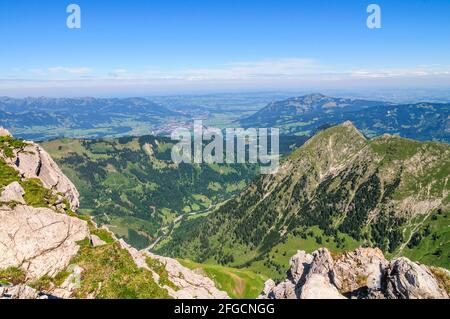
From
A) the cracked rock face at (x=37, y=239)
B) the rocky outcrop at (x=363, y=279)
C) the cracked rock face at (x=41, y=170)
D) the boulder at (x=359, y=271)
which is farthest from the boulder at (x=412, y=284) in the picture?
the cracked rock face at (x=41, y=170)

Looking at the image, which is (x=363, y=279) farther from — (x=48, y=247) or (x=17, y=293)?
(x=48, y=247)

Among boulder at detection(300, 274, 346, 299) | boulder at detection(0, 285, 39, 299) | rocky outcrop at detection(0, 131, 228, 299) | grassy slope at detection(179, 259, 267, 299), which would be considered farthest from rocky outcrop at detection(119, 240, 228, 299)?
grassy slope at detection(179, 259, 267, 299)

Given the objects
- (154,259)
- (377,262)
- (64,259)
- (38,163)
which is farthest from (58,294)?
(38,163)

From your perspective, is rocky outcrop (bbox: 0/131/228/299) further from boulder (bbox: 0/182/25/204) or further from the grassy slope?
the grassy slope

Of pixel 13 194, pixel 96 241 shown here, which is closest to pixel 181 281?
pixel 96 241

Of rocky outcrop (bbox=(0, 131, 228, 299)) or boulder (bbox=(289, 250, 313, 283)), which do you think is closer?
rocky outcrop (bbox=(0, 131, 228, 299))
